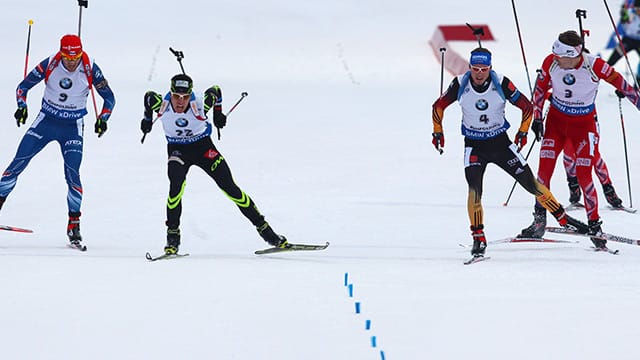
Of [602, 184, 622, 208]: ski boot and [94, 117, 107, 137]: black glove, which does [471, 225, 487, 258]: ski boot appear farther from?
[94, 117, 107, 137]: black glove

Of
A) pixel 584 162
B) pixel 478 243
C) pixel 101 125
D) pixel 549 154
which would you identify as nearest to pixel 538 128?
pixel 549 154

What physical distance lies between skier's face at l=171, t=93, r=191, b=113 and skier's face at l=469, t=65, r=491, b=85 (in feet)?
7.31

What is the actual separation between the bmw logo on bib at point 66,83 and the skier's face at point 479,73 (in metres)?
3.38

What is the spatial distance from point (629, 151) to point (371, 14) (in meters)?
14.7

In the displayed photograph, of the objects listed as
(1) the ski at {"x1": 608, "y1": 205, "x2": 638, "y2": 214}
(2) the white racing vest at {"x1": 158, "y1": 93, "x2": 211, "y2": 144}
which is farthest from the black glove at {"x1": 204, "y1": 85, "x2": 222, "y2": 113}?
(1) the ski at {"x1": 608, "y1": 205, "x2": 638, "y2": 214}

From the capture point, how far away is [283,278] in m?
6.78

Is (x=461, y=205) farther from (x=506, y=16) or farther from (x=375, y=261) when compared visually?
(x=506, y=16)

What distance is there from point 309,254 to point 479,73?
2.04 m

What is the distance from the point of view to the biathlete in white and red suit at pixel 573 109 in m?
7.79

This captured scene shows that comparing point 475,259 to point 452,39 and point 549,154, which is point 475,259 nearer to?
point 549,154

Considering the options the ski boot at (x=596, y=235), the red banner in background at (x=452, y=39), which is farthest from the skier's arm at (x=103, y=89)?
the red banner in background at (x=452, y=39)

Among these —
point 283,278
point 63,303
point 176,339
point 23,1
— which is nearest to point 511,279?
point 283,278

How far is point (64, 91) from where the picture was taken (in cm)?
802

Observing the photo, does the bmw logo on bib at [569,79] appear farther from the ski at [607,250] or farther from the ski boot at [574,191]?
the ski boot at [574,191]
